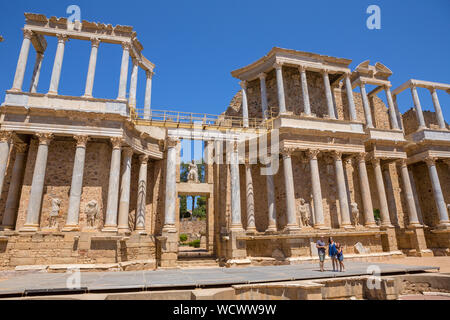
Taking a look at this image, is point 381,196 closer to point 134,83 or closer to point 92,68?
point 134,83

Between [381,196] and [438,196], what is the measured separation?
17.2ft

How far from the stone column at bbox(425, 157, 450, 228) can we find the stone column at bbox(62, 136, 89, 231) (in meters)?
27.0

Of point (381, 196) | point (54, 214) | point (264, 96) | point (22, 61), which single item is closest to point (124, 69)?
point (22, 61)

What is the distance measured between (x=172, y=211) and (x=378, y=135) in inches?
725

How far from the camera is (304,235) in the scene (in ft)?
58.5

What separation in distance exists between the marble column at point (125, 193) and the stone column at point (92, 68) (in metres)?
4.35

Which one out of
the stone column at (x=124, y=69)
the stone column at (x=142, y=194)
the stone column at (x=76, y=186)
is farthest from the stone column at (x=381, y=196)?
the stone column at (x=76, y=186)

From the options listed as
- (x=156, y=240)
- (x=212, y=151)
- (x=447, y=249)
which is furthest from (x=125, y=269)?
(x=447, y=249)

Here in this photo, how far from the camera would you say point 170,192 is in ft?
58.9

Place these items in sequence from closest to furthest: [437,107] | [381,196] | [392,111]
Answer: [381,196] → [392,111] → [437,107]

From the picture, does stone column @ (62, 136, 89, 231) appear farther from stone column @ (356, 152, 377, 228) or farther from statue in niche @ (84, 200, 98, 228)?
stone column @ (356, 152, 377, 228)

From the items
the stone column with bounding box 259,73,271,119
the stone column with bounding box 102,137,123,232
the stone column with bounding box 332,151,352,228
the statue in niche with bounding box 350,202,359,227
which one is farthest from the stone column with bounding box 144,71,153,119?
the statue in niche with bounding box 350,202,359,227

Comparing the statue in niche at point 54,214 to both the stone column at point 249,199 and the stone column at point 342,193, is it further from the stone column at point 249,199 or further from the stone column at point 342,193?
the stone column at point 342,193
